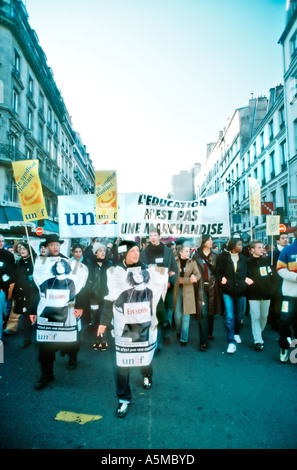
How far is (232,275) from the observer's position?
15.9ft

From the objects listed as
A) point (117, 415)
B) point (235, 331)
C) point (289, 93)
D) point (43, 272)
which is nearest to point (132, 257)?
point (43, 272)

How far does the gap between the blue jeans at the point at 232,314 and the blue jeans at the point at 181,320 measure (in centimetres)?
72

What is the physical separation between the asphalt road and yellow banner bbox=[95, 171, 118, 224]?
315cm

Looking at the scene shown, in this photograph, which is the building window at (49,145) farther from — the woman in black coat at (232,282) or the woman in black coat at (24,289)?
the woman in black coat at (232,282)

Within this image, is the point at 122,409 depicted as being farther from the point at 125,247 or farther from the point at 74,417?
the point at 125,247

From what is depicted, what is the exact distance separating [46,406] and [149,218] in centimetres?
455

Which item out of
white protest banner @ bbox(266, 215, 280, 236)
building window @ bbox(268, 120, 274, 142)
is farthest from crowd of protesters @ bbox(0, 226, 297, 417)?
building window @ bbox(268, 120, 274, 142)

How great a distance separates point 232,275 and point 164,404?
2.52 metres

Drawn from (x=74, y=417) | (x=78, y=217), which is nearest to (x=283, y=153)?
(x=78, y=217)

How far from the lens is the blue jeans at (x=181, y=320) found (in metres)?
4.98

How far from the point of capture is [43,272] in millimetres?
3625

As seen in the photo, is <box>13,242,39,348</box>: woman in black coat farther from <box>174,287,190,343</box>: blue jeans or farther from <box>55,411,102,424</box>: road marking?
<box>174,287,190,343</box>: blue jeans

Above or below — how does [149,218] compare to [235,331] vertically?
above
